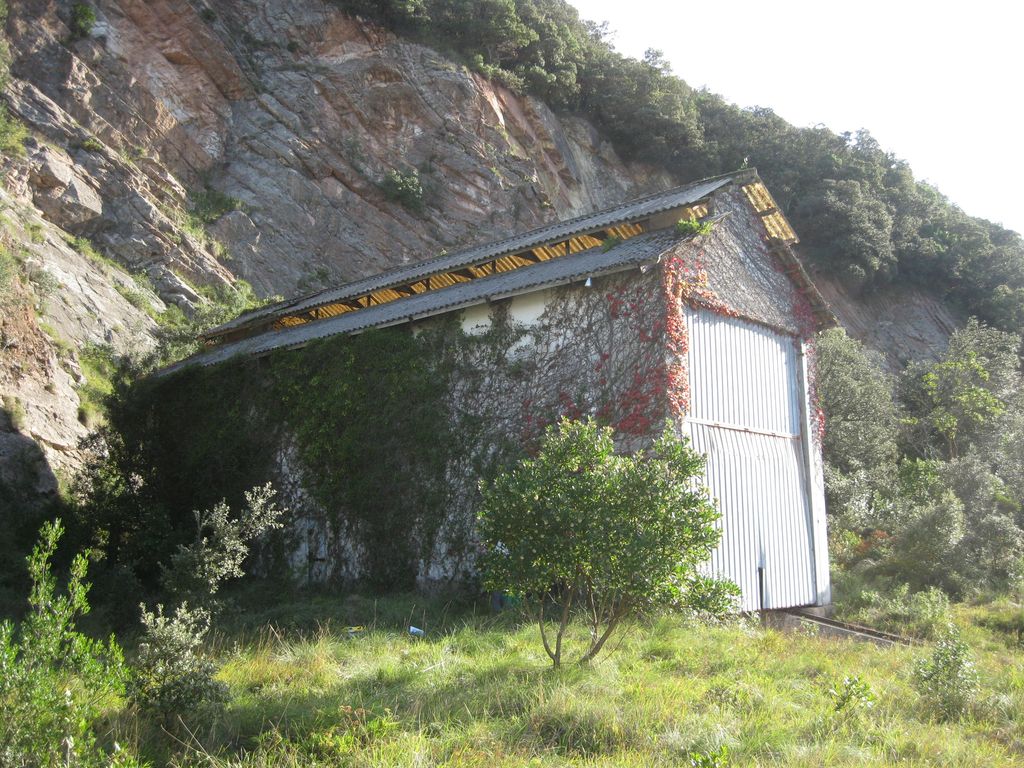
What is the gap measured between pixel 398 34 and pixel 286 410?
83.5ft

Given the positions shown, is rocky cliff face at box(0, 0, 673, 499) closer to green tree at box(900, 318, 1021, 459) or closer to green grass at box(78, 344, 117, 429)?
green grass at box(78, 344, 117, 429)

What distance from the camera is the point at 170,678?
6371 millimetres

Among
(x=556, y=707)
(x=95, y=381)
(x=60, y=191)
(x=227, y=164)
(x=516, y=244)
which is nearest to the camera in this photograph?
(x=556, y=707)

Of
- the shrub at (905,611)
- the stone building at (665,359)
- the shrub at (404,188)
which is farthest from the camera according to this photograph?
the shrub at (404,188)

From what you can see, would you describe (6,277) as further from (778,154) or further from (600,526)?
(778,154)

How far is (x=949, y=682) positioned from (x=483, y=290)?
29.9ft

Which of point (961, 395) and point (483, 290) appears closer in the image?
point (483, 290)

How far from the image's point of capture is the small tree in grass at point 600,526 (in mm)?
7379

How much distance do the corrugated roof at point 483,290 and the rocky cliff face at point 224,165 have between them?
5831mm

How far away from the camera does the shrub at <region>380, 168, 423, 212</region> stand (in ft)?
105

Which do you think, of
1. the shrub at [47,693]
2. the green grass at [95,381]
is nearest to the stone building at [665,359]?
the green grass at [95,381]

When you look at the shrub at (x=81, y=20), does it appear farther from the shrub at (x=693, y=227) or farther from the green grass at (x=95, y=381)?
the shrub at (x=693, y=227)

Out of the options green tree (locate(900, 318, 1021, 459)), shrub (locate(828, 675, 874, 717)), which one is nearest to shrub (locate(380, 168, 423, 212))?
green tree (locate(900, 318, 1021, 459))

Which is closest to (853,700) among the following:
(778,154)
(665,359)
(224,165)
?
(665,359)
